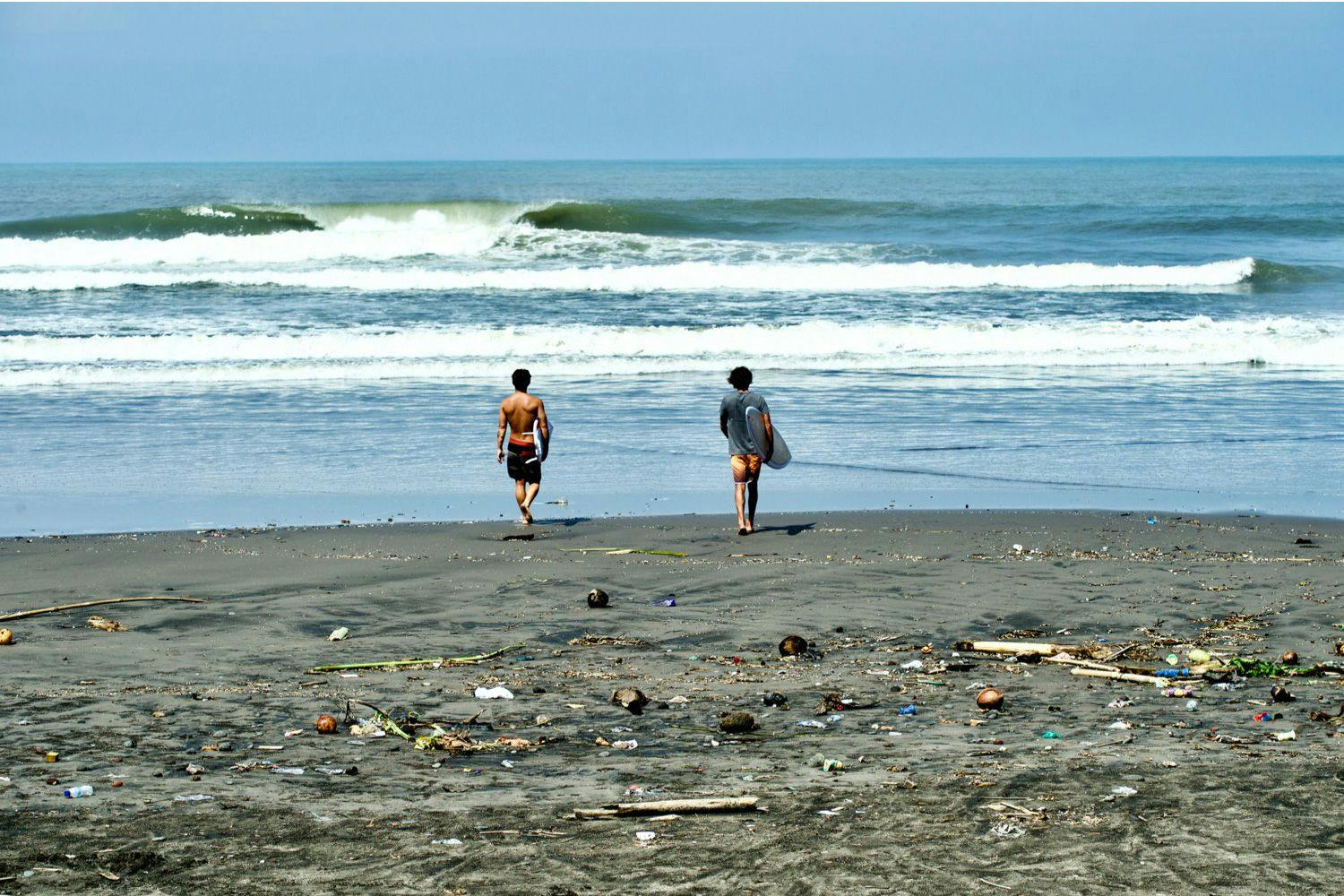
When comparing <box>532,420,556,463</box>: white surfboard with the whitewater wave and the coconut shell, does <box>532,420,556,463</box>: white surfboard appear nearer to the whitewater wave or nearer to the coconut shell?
the coconut shell

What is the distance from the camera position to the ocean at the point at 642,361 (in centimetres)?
1105

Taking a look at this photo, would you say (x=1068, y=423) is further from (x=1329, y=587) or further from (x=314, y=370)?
(x=314, y=370)

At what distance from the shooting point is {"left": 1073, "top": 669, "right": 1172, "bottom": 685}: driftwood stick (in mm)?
5828

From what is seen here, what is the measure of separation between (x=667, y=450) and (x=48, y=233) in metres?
34.4

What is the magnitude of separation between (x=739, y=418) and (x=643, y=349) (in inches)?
426

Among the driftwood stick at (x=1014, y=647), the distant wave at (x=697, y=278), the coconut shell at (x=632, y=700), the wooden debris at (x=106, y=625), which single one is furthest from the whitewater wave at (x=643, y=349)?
the coconut shell at (x=632, y=700)

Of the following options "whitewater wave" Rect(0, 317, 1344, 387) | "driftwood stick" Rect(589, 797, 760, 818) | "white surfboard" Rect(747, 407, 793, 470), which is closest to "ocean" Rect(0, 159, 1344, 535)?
"whitewater wave" Rect(0, 317, 1344, 387)

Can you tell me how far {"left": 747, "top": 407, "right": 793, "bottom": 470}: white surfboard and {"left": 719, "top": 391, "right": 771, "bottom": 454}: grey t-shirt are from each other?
0.03 m

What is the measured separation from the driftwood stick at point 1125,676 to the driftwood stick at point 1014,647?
0.28 metres

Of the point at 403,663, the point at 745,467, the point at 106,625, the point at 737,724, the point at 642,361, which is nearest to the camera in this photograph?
the point at 737,724

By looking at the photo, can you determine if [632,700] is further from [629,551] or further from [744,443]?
[744,443]

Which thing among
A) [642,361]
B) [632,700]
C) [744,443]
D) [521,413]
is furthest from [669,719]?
[642,361]

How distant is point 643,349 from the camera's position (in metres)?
20.6

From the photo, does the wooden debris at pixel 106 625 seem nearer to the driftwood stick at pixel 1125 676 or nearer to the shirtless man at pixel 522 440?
the shirtless man at pixel 522 440
